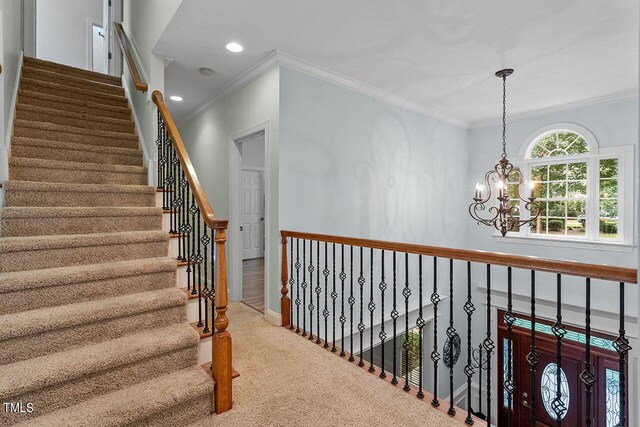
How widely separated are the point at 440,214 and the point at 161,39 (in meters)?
4.51

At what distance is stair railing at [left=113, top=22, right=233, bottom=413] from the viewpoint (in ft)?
6.12

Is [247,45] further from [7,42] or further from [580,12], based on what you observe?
[580,12]

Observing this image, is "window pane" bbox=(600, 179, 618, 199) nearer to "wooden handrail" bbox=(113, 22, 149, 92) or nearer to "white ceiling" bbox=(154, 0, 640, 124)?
"white ceiling" bbox=(154, 0, 640, 124)

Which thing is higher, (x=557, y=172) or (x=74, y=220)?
(x=557, y=172)

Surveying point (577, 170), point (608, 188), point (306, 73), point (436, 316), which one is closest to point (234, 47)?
point (306, 73)

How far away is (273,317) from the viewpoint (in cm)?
329

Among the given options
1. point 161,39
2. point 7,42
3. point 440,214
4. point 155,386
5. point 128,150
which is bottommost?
point 155,386

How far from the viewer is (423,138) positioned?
490cm

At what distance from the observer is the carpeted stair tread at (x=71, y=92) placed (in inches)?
140

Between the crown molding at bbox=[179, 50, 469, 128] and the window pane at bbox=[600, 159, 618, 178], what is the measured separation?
237cm

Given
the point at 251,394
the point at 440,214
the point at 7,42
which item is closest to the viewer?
the point at 251,394

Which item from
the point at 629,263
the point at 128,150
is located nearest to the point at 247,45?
the point at 128,150

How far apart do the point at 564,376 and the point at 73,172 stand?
659 centimetres

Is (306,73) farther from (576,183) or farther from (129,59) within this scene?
(576,183)
